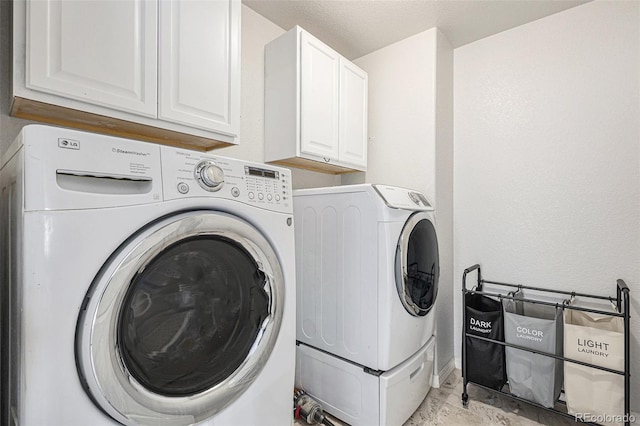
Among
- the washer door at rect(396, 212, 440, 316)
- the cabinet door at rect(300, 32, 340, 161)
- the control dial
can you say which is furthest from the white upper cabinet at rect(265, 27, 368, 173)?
the control dial

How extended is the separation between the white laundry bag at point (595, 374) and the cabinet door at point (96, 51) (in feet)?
7.30

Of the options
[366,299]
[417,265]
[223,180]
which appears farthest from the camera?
[417,265]

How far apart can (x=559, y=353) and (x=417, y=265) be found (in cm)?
90

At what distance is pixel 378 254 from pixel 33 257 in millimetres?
1193

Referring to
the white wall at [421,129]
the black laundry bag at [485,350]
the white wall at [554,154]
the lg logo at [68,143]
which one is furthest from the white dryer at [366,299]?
the lg logo at [68,143]

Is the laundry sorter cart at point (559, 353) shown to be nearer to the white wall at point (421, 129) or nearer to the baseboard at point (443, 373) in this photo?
the baseboard at point (443, 373)

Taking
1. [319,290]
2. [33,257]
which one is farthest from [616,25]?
[33,257]

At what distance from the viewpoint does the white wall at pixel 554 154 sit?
1832 millimetres

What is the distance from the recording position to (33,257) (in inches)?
26.1

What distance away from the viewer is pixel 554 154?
204cm

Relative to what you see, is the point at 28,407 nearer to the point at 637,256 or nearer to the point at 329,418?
the point at 329,418

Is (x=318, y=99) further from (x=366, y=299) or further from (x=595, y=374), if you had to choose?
(x=595, y=374)

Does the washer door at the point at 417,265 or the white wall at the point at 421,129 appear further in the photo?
the white wall at the point at 421,129

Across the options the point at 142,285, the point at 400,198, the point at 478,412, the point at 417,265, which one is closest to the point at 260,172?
the point at 142,285
